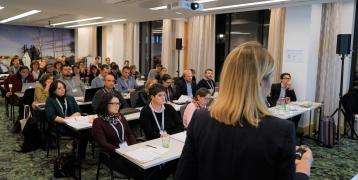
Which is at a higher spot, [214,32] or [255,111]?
[214,32]

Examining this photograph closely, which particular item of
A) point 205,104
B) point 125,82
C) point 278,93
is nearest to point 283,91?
point 278,93

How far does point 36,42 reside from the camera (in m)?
17.2

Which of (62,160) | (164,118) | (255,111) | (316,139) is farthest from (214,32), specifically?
(255,111)

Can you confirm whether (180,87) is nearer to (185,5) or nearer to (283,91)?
(185,5)

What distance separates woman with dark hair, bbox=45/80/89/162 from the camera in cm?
462

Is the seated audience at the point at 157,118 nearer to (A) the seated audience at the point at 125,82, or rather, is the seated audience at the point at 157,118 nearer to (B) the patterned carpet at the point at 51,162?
(B) the patterned carpet at the point at 51,162

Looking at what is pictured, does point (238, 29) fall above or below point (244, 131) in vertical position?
above

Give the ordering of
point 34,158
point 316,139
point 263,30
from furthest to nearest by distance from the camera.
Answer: point 263,30 < point 316,139 < point 34,158

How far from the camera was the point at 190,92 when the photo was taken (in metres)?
7.51

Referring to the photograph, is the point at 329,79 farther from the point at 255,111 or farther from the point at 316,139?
the point at 255,111

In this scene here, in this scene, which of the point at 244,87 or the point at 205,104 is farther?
the point at 205,104

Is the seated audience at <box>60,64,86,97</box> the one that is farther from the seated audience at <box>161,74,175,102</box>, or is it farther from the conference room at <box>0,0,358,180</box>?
the seated audience at <box>161,74,175,102</box>

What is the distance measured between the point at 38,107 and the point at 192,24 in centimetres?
575

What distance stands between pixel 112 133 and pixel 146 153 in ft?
2.33
